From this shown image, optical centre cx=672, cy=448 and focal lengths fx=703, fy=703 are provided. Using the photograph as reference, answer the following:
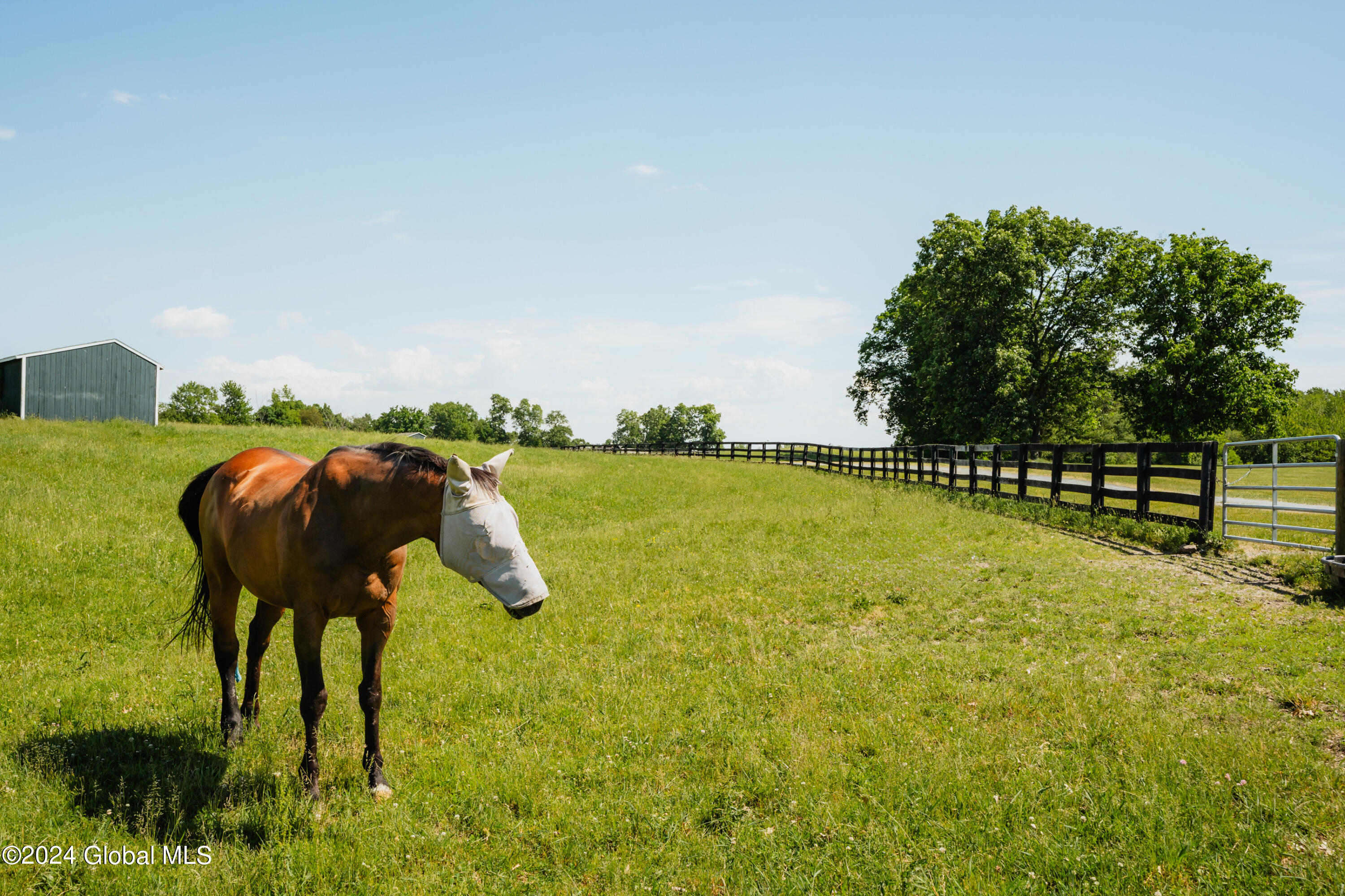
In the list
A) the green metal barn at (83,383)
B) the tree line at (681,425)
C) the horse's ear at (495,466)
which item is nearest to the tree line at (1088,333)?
the horse's ear at (495,466)

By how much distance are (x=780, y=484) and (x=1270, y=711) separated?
65.6 ft

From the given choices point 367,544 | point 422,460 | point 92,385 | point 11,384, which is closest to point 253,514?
point 367,544

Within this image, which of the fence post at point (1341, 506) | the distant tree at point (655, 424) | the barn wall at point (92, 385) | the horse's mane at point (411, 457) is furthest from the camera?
the distant tree at point (655, 424)

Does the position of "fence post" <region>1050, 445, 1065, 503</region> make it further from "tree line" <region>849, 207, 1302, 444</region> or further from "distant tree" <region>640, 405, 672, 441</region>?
"distant tree" <region>640, 405, 672, 441</region>

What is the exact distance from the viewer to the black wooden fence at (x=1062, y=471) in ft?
37.2

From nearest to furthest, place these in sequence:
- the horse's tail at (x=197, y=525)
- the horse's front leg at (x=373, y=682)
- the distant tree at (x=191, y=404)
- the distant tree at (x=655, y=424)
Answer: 1. the horse's front leg at (x=373, y=682)
2. the horse's tail at (x=197, y=525)
3. the distant tree at (x=191, y=404)
4. the distant tree at (x=655, y=424)

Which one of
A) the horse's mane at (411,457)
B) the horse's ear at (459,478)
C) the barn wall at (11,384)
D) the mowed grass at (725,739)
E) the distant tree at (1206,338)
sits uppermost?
the distant tree at (1206,338)

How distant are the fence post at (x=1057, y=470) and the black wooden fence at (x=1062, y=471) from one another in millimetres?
16

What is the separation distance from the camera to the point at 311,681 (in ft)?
14.2

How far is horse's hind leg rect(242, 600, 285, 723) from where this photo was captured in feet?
17.9

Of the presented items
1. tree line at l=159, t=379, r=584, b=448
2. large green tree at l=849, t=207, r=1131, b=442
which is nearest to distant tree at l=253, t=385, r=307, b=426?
tree line at l=159, t=379, r=584, b=448

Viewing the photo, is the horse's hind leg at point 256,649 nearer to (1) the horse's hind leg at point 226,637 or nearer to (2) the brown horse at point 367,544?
(1) the horse's hind leg at point 226,637

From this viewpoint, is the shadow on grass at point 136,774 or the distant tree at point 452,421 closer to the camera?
the shadow on grass at point 136,774

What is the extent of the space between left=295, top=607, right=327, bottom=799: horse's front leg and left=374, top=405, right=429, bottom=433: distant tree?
117387 millimetres
